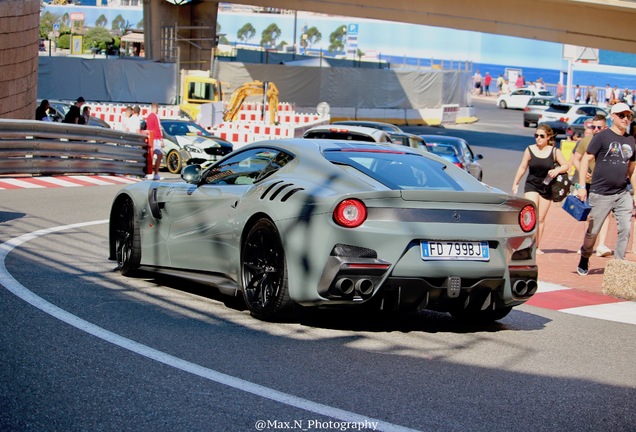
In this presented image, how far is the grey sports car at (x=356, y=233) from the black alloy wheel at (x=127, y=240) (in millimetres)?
721

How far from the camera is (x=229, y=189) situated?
25.0ft

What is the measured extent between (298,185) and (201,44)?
154 feet

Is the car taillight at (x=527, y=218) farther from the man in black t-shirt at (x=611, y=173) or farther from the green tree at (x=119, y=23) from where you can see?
the green tree at (x=119, y=23)

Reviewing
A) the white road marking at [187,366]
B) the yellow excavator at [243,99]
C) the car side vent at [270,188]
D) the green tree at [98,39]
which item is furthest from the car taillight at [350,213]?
the green tree at [98,39]

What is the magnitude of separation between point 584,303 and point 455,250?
323 centimetres

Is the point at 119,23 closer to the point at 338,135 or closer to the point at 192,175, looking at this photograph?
the point at 338,135

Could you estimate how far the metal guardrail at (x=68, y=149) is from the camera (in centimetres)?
1839

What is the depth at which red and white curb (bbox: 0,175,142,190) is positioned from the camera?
17355mm

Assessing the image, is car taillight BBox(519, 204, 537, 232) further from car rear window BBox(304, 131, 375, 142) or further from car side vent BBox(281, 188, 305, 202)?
car rear window BBox(304, 131, 375, 142)

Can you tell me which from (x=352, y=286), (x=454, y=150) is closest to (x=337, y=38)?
(x=454, y=150)

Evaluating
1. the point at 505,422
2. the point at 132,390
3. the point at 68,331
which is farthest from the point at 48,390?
the point at 505,422

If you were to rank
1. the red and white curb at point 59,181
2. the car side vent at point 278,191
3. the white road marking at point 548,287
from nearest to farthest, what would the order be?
1. the car side vent at point 278,191
2. the white road marking at point 548,287
3. the red and white curb at point 59,181

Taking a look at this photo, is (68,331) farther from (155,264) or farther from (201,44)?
(201,44)

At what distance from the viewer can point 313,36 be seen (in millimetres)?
118812
